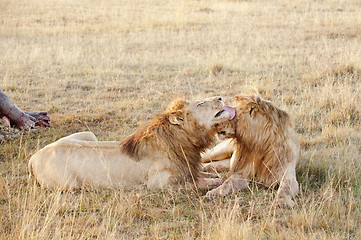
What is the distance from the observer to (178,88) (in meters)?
9.35

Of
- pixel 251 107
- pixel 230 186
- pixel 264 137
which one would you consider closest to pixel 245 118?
pixel 251 107

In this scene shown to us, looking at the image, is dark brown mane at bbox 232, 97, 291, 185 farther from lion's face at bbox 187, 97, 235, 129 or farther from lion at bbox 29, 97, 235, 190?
lion at bbox 29, 97, 235, 190

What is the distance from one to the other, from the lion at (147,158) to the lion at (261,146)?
0.72 ft

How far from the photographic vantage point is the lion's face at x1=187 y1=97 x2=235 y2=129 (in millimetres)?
4746

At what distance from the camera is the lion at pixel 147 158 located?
193 inches

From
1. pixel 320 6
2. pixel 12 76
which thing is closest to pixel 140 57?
pixel 12 76

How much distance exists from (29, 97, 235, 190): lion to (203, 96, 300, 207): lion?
0.72 feet

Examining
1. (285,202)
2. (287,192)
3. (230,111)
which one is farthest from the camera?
(230,111)

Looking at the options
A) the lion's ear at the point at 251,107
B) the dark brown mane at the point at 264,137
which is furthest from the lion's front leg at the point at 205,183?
the lion's ear at the point at 251,107

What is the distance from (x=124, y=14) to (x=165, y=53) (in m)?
6.53

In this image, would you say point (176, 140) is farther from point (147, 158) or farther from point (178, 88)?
point (178, 88)

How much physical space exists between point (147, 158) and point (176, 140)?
1.14 ft

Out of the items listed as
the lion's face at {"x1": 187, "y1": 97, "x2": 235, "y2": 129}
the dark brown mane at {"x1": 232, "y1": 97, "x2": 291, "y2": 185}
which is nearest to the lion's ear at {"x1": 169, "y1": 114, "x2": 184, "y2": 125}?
the lion's face at {"x1": 187, "y1": 97, "x2": 235, "y2": 129}

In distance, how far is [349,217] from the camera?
412 centimetres
